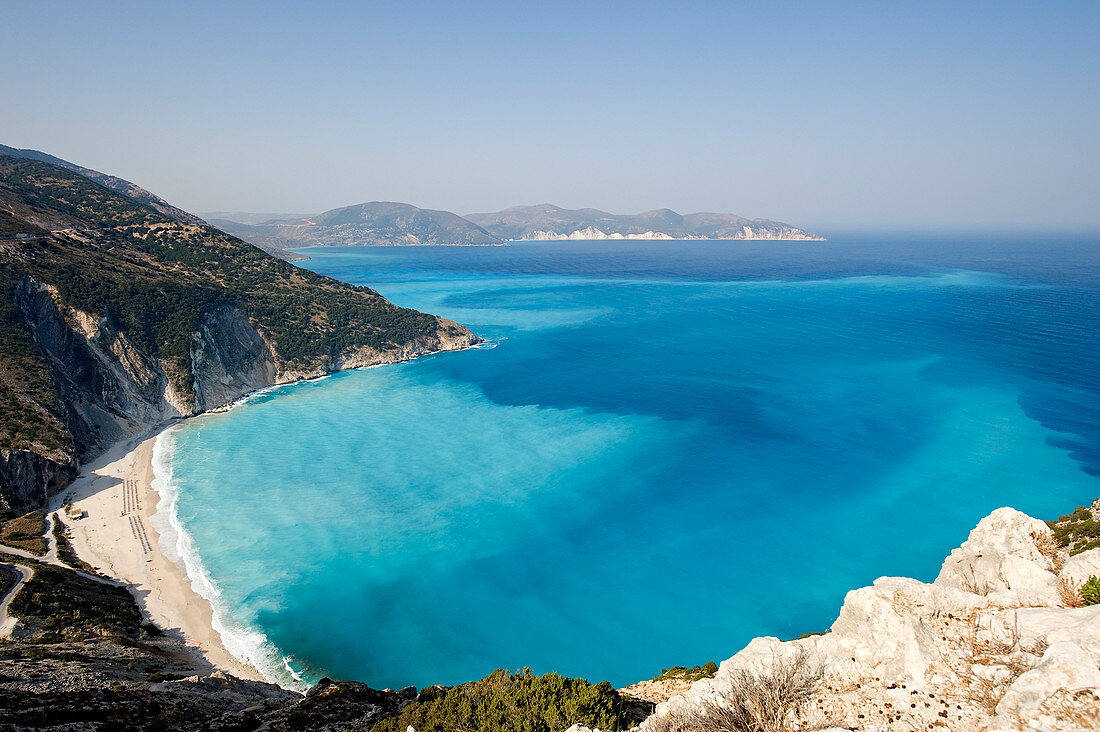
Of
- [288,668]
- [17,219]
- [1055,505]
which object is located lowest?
[288,668]

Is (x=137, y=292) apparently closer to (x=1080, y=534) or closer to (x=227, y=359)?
(x=227, y=359)

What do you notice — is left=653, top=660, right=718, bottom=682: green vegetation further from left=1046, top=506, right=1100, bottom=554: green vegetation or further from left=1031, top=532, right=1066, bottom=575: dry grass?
left=1046, top=506, right=1100, bottom=554: green vegetation

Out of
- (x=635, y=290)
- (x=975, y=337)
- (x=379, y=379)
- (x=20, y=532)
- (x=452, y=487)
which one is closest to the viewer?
(x=20, y=532)

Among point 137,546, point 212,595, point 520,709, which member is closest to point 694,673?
point 520,709

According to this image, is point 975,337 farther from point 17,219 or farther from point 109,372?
point 17,219

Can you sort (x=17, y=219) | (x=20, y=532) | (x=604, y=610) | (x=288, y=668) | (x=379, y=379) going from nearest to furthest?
(x=288, y=668) → (x=604, y=610) → (x=20, y=532) → (x=17, y=219) → (x=379, y=379)

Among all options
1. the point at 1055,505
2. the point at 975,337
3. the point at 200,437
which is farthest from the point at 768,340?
the point at 200,437
